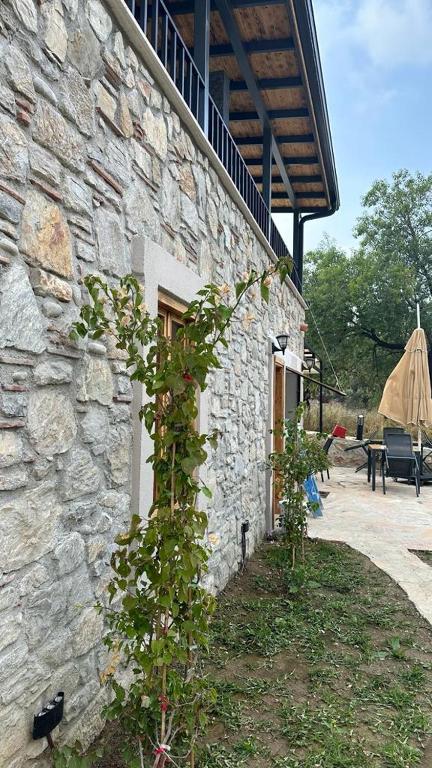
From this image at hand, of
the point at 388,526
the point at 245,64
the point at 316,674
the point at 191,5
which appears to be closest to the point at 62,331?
the point at 316,674

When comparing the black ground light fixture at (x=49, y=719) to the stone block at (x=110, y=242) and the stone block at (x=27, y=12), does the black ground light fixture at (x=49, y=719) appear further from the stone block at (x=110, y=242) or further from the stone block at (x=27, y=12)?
the stone block at (x=27, y=12)

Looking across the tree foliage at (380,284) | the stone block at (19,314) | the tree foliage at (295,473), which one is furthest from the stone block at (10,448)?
the tree foliage at (380,284)

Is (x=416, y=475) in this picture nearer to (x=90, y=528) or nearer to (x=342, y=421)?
(x=342, y=421)

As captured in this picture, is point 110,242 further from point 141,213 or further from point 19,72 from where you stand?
point 19,72

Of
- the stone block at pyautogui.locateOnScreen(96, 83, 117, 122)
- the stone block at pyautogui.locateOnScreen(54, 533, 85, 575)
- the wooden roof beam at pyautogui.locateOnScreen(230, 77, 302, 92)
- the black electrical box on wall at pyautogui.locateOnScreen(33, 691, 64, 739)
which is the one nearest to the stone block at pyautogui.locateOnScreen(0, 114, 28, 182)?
the stone block at pyautogui.locateOnScreen(96, 83, 117, 122)

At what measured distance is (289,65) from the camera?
5.18m

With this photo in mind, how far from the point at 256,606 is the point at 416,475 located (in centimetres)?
572

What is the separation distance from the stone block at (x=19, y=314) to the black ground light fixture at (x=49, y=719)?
1244 millimetres

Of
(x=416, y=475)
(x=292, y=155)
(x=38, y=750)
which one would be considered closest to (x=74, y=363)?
(x=38, y=750)

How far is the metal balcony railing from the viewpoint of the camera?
10.2 ft

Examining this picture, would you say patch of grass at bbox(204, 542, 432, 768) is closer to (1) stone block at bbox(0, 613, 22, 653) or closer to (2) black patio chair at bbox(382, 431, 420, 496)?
(1) stone block at bbox(0, 613, 22, 653)

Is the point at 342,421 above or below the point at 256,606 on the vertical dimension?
above

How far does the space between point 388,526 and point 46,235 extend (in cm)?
589

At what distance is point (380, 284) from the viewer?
1606cm
